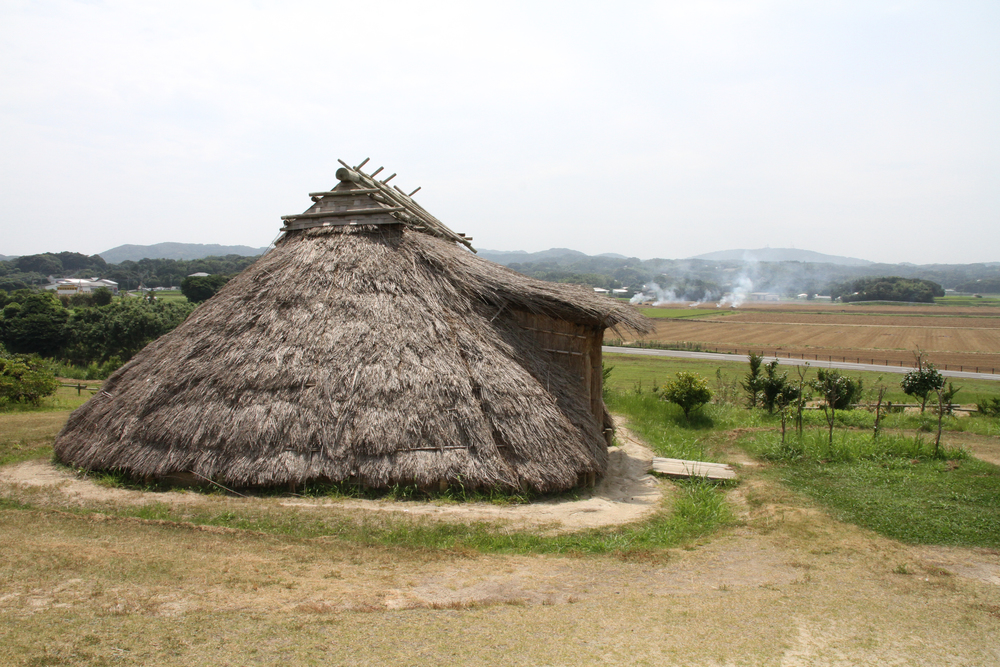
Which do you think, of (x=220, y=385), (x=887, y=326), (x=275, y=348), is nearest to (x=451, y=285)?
(x=275, y=348)

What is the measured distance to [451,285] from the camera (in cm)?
1109

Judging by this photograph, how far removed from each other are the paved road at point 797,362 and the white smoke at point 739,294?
64520mm

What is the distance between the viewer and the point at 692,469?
10.9m

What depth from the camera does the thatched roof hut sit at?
28.7ft

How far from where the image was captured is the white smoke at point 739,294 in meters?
111

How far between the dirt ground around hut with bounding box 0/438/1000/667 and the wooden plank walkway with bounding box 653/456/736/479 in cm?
261

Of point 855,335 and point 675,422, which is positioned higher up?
point 675,422

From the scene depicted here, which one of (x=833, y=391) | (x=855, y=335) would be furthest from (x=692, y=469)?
(x=855, y=335)

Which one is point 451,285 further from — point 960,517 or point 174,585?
point 960,517

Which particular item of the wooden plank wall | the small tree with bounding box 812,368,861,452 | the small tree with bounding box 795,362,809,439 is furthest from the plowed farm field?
the wooden plank wall

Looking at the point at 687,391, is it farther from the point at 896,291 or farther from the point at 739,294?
the point at 739,294

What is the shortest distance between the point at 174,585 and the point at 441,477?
12.4 feet

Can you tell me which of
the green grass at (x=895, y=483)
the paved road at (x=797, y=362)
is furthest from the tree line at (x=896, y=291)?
the green grass at (x=895, y=483)

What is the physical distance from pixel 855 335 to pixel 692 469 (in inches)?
2119
